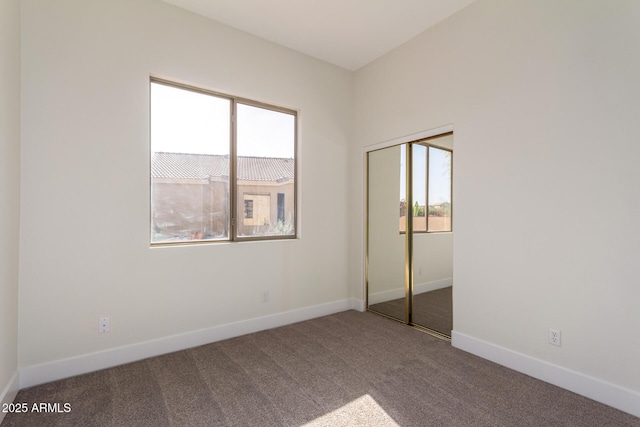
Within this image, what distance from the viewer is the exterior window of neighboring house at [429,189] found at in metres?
3.16

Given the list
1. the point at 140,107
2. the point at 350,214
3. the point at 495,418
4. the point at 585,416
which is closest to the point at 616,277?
the point at 585,416

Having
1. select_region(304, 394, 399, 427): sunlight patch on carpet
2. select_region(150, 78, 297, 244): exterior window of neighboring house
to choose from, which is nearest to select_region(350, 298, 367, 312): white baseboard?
select_region(150, 78, 297, 244): exterior window of neighboring house

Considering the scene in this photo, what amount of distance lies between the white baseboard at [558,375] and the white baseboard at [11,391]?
3307 mm

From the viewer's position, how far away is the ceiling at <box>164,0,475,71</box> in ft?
9.18

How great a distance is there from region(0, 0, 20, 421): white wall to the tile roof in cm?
92

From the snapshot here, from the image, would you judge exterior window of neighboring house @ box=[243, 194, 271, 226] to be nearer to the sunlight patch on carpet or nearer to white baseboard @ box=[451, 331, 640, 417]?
the sunlight patch on carpet

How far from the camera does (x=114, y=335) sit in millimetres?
2537

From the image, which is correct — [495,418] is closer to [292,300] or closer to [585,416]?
[585,416]

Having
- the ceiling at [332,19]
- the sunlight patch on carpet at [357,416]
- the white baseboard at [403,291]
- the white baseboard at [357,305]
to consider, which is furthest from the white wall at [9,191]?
the white baseboard at [403,291]

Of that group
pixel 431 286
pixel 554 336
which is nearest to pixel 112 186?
pixel 431 286

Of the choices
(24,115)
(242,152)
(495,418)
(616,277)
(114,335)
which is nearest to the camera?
(495,418)

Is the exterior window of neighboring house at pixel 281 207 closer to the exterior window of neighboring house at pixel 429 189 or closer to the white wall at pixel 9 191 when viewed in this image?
the exterior window of neighboring house at pixel 429 189

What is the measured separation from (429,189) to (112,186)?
9.73ft

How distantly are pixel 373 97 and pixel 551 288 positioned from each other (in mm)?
2710
